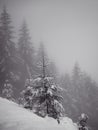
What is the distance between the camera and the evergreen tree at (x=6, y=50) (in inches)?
703

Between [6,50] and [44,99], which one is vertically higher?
[6,50]

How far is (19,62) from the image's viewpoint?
70.6 feet

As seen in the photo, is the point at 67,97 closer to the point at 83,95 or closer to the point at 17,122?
the point at 83,95

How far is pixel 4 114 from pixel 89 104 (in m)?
28.4

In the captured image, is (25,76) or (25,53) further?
(25,53)

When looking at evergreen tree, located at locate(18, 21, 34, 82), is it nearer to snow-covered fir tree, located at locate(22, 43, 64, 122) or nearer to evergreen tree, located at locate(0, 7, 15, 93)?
evergreen tree, located at locate(0, 7, 15, 93)

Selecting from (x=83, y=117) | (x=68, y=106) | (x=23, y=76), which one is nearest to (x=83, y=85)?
(x=68, y=106)

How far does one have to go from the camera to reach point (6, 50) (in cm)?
1808

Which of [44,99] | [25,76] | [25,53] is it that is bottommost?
[44,99]

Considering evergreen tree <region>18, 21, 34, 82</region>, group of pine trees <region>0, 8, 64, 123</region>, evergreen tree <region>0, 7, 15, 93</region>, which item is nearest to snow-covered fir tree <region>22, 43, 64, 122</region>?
group of pine trees <region>0, 8, 64, 123</region>

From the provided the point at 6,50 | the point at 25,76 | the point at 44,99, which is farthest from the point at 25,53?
the point at 44,99

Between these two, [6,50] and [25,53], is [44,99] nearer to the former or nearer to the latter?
[6,50]

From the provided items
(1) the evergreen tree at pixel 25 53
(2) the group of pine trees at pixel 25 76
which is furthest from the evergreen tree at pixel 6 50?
(1) the evergreen tree at pixel 25 53

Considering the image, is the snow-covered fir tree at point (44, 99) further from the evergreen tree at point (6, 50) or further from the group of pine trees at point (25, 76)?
the evergreen tree at point (6, 50)
